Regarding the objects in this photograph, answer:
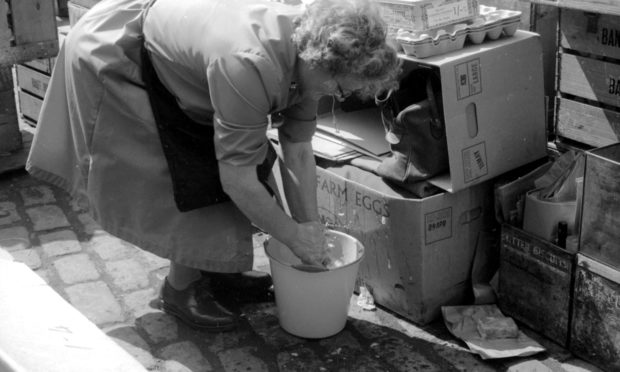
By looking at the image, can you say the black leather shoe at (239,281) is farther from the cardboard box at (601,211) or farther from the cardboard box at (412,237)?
the cardboard box at (601,211)

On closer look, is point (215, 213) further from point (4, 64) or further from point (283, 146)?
point (4, 64)

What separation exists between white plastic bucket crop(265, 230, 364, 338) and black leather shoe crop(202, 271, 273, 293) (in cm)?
25

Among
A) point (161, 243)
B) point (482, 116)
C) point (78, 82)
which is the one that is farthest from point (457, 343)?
point (78, 82)

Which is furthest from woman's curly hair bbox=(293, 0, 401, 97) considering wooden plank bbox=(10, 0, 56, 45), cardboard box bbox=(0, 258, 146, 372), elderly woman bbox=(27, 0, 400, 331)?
wooden plank bbox=(10, 0, 56, 45)

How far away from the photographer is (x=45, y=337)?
1.44 meters

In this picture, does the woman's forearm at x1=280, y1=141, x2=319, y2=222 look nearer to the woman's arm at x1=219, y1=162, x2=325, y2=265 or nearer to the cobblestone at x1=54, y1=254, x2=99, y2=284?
the woman's arm at x1=219, y1=162, x2=325, y2=265

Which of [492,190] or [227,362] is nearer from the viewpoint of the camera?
[227,362]

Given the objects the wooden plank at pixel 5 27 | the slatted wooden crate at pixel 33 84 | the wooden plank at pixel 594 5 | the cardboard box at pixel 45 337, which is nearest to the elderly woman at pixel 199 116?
the wooden plank at pixel 594 5

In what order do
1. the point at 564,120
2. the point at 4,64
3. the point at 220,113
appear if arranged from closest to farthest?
the point at 220,113 < the point at 564,120 < the point at 4,64

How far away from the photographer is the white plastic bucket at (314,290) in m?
3.40

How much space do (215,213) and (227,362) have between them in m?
0.56

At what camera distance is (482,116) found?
11.7ft

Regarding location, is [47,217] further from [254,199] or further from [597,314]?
[597,314]

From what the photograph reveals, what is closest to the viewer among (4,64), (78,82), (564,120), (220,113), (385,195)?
(220,113)
